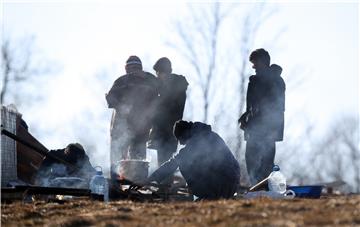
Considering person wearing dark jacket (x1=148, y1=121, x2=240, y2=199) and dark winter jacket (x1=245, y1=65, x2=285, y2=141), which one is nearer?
person wearing dark jacket (x1=148, y1=121, x2=240, y2=199)

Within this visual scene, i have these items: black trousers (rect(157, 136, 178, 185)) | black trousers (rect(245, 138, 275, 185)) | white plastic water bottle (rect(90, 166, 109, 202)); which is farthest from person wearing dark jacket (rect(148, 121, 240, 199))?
black trousers (rect(157, 136, 178, 185))

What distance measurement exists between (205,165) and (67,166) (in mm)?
2992

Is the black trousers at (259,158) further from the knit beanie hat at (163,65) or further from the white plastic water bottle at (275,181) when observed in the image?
the knit beanie hat at (163,65)

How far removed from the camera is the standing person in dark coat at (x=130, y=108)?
568 inches

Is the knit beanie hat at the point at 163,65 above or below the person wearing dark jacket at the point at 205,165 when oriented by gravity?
above

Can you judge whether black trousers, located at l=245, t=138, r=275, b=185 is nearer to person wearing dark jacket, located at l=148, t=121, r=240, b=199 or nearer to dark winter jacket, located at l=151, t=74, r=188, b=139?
person wearing dark jacket, located at l=148, t=121, r=240, b=199

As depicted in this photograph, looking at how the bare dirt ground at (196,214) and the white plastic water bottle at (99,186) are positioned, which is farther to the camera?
the white plastic water bottle at (99,186)

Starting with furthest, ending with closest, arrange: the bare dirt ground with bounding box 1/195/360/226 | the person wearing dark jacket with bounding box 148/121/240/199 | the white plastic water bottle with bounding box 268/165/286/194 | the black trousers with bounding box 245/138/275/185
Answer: the black trousers with bounding box 245/138/275/185 → the white plastic water bottle with bounding box 268/165/286/194 → the person wearing dark jacket with bounding box 148/121/240/199 → the bare dirt ground with bounding box 1/195/360/226

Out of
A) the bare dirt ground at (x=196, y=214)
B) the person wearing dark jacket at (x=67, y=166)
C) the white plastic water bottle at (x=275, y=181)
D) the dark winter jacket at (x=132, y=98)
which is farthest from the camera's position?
the dark winter jacket at (x=132, y=98)

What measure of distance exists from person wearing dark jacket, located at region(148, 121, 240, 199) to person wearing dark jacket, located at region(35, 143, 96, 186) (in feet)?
7.27

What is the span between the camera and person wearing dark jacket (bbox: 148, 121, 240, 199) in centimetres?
1129

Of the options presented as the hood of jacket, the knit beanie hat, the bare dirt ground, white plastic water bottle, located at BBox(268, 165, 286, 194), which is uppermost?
the knit beanie hat

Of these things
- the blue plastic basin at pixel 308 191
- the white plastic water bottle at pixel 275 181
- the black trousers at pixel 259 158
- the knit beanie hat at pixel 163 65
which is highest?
the knit beanie hat at pixel 163 65

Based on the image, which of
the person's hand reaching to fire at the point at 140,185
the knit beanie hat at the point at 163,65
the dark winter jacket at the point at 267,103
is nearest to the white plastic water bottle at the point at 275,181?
the dark winter jacket at the point at 267,103
